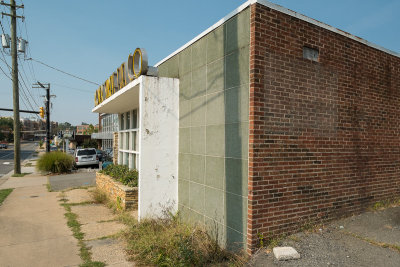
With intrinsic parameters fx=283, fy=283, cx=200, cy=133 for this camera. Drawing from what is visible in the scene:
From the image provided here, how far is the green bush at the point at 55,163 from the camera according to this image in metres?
A: 17.8

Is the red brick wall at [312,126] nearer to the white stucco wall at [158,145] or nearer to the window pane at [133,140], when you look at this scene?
the white stucco wall at [158,145]

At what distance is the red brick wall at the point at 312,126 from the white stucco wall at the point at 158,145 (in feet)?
8.64

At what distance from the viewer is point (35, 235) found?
6137 millimetres

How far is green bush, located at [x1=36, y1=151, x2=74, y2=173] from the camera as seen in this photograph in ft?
58.2

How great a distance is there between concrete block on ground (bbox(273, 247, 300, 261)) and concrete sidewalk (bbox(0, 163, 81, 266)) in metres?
3.20

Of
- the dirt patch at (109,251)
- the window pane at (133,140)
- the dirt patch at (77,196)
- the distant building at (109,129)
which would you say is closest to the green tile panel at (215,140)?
the dirt patch at (109,251)

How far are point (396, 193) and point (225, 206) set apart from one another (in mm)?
4535

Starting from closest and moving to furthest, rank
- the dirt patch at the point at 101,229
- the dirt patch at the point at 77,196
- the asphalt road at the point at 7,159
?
the dirt patch at the point at 101,229, the dirt patch at the point at 77,196, the asphalt road at the point at 7,159

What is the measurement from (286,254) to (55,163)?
17202 millimetres

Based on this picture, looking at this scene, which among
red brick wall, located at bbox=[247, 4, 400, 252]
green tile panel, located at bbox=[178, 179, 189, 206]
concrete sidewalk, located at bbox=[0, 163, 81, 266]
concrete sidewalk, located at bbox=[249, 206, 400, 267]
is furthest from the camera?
green tile panel, located at bbox=[178, 179, 189, 206]

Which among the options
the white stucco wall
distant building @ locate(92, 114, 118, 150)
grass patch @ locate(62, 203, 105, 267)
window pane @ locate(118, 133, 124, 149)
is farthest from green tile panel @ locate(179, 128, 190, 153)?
distant building @ locate(92, 114, 118, 150)

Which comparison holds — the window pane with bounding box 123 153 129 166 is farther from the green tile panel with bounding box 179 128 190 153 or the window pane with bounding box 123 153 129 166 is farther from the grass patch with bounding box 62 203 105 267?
the green tile panel with bounding box 179 128 190 153

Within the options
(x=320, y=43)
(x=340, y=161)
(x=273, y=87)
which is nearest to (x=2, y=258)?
(x=273, y=87)

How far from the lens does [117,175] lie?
9.51m
